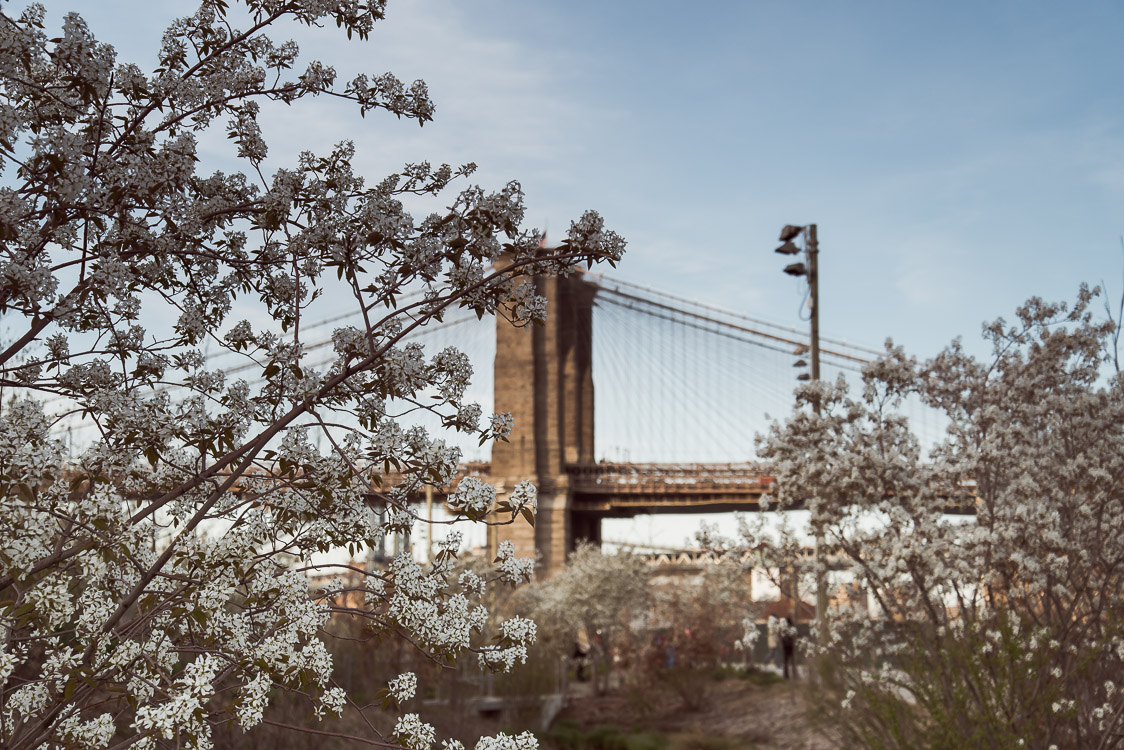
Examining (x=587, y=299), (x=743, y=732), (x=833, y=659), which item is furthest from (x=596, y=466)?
(x=833, y=659)

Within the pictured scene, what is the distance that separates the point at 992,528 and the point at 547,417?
32.3 metres

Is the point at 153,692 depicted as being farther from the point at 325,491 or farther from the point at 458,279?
the point at 458,279

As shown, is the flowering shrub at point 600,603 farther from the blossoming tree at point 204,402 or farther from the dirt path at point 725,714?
the blossoming tree at point 204,402

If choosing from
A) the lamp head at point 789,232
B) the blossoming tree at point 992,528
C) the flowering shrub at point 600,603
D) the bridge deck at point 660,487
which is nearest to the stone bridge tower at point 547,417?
the bridge deck at point 660,487

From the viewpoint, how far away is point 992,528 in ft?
25.2

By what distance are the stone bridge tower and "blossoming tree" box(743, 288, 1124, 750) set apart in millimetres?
27666

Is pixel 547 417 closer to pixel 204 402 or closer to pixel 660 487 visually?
pixel 660 487

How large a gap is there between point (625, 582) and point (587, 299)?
19.2 meters

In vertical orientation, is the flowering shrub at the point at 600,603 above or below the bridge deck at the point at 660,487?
below

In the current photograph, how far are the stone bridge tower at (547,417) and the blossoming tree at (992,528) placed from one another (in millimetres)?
27666

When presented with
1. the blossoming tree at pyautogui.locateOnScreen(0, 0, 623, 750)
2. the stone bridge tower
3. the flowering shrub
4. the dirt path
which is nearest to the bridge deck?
the stone bridge tower

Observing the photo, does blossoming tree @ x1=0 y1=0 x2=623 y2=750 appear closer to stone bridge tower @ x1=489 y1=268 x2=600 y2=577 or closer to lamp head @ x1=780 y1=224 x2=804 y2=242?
lamp head @ x1=780 y1=224 x2=804 y2=242

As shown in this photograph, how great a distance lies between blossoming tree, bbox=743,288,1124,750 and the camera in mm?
7352

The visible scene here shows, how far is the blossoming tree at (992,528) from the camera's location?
7352 mm
